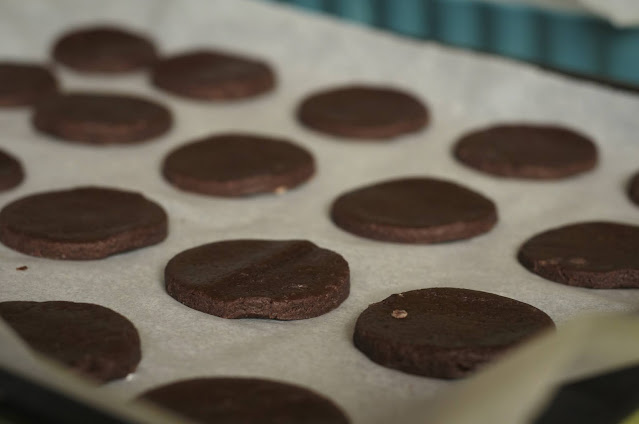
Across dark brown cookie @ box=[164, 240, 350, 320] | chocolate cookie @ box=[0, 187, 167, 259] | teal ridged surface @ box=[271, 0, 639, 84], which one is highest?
teal ridged surface @ box=[271, 0, 639, 84]

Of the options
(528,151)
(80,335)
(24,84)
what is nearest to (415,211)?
(528,151)

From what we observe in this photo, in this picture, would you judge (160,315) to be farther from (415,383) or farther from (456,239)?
(456,239)

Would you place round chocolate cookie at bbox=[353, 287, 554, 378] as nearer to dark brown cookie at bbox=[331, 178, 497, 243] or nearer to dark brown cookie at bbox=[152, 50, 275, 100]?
dark brown cookie at bbox=[331, 178, 497, 243]

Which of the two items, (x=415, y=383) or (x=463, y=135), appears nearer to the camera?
(x=415, y=383)

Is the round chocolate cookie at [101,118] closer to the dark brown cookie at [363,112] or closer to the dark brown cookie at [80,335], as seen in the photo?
the dark brown cookie at [363,112]

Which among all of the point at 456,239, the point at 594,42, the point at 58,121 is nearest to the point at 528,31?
the point at 594,42

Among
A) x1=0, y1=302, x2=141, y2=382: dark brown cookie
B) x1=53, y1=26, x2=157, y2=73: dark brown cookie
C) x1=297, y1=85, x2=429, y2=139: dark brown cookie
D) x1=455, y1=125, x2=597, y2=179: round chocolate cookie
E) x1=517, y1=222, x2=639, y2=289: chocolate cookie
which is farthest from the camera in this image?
x1=53, y1=26, x2=157, y2=73: dark brown cookie

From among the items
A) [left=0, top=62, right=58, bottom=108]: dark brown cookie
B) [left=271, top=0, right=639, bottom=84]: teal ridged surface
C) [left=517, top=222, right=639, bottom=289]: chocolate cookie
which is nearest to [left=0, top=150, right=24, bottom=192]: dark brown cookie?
[left=0, top=62, right=58, bottom=108]: dark brown cookie
